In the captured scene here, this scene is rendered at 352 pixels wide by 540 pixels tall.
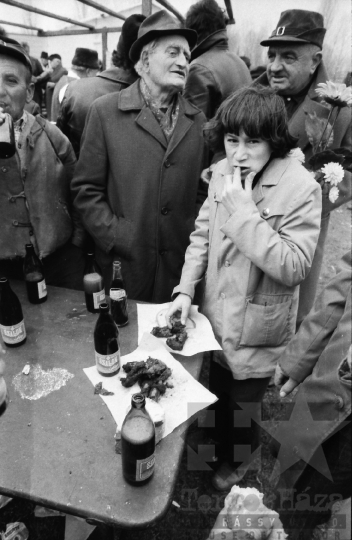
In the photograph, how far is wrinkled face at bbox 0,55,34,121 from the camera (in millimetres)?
2025

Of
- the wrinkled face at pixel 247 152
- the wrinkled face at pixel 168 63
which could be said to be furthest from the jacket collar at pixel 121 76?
the wrinkled face at pixel 247 152

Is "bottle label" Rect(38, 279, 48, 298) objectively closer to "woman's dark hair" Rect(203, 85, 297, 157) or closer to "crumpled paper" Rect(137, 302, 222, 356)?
"crumpled paper" Rect(137, 302, 222, 356)

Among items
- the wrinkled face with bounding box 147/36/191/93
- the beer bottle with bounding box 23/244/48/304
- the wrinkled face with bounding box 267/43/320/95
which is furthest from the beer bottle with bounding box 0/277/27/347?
the wrinkled face with bounding box 267/43/320/95

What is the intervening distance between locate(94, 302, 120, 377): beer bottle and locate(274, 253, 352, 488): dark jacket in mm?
796

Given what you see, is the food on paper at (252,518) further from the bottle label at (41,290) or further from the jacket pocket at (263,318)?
the bottle label at (41,290)

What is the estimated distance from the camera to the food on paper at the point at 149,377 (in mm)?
1485

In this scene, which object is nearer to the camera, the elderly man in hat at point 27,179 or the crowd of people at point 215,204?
the crowd of people at point 215,204

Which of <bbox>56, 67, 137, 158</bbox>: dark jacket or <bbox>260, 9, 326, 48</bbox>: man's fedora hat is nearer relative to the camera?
<bbox>260, 9, 326, 48</bbox>: man's fedora hat

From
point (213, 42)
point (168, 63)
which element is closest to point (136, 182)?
point (168, 63)

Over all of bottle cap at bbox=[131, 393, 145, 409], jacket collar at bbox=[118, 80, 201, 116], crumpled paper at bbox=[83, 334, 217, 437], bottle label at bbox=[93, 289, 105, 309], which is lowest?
crumpled paper at bbox=[83, 334, 217, 437]

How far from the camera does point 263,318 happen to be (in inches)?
70.9

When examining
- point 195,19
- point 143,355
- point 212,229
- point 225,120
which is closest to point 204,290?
point 212,229

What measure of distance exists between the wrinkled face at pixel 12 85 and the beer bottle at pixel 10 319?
1051mm

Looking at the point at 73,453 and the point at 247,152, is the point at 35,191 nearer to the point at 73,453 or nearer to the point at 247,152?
the point at 247,152
